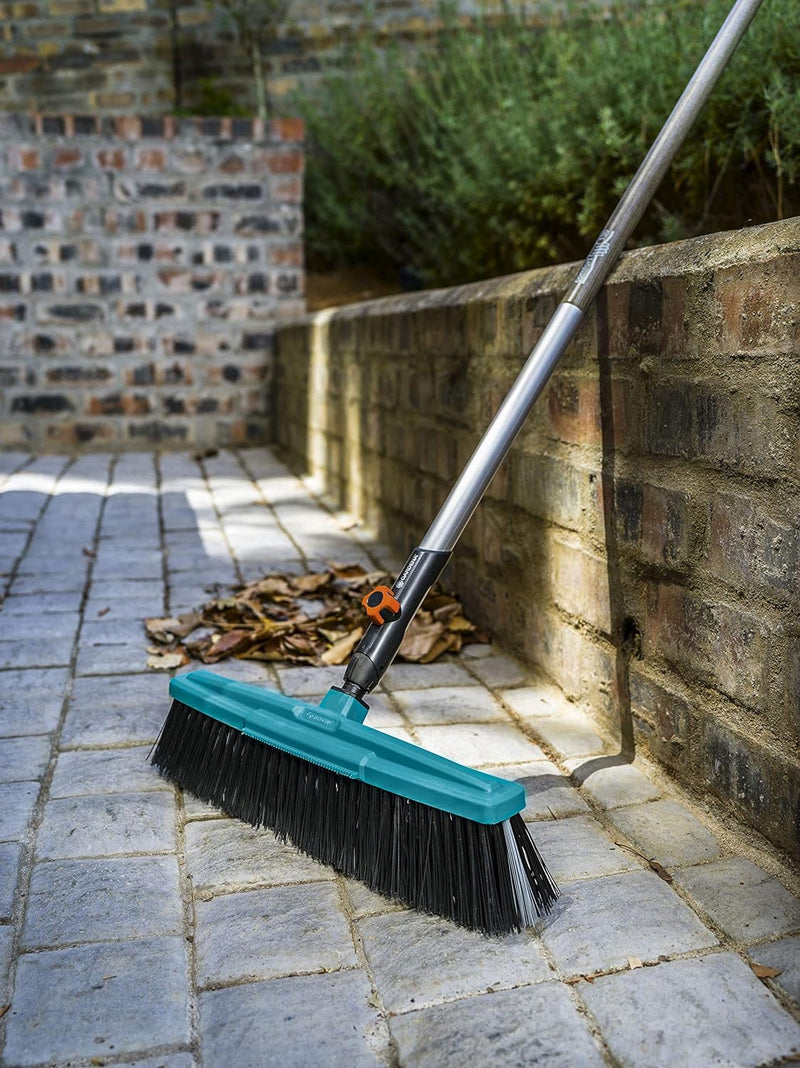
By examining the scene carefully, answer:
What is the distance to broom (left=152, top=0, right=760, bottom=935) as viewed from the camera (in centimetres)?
169

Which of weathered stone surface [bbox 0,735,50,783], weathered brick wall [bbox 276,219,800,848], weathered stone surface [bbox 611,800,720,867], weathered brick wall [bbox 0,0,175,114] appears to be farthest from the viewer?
weathered brick wall [bbox 0,0,175,114]

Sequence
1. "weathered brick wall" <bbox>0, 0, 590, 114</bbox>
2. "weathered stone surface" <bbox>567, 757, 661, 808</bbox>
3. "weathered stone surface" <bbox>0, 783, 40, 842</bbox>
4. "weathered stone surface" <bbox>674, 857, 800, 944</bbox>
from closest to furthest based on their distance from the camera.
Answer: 1. "weathered stone surface" <bbox>674, 857, 800, 944</bbox>
2. "weathered stone surface" <bbox>0, 783, 40, 842</bbox>
3. "weathered stone surface" <bbox>567, 757, 661, 808</bbox>
4. "weathered brick wall" <bbox>0, 0, 590, 114</bbox>

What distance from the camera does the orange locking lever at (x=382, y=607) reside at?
205 cm

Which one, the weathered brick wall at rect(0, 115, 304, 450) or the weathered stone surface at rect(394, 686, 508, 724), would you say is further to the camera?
the weathered brick wall at rect(0, 115, 304, 450)

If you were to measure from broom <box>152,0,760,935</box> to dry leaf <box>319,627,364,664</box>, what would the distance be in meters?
0.77

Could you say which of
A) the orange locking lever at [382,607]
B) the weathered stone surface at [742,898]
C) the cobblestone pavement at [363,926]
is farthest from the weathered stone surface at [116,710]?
the weathered stone surface at [742,898]

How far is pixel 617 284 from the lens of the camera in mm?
2303

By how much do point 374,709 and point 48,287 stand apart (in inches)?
231

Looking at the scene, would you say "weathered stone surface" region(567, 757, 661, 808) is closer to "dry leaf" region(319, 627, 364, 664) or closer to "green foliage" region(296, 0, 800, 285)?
"dry leaf" region(319, 627, 364, 664)

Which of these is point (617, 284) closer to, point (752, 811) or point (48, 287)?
point (752, 811)

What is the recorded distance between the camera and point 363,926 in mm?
1732

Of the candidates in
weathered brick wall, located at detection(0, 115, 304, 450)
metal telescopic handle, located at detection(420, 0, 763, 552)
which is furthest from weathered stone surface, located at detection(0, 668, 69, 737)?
weathered brick wall, located at detection(0, 115, 304, 450)

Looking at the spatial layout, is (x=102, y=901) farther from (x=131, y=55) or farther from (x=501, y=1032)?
(x=131, y=55)

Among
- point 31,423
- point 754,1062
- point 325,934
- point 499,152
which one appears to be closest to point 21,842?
point 325,934
